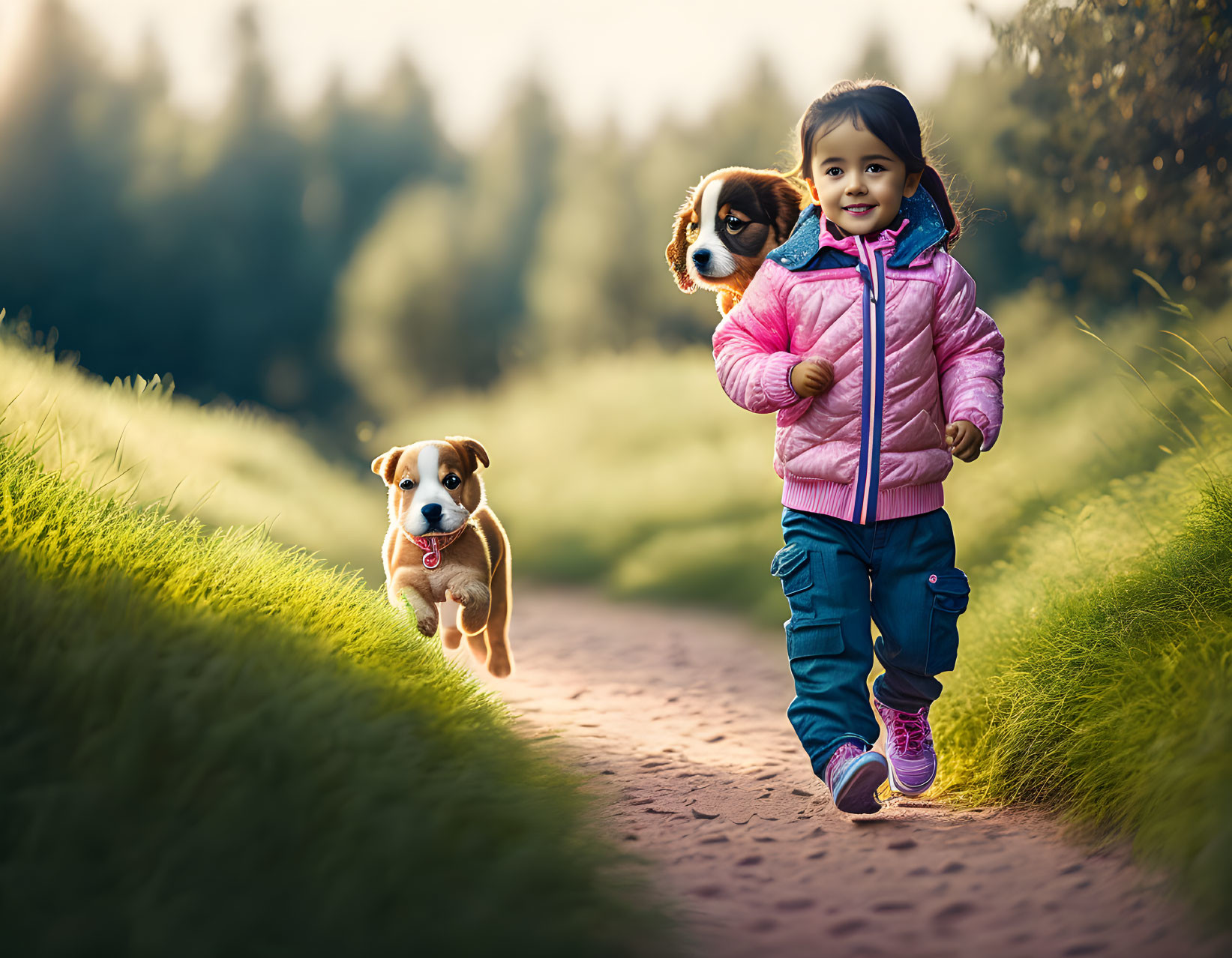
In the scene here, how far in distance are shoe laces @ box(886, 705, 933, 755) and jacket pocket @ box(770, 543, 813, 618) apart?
1.61 feet

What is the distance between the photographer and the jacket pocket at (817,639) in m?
3.08

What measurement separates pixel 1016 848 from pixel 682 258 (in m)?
2.16

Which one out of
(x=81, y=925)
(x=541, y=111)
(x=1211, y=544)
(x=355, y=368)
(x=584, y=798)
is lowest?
(x=81, y=925)

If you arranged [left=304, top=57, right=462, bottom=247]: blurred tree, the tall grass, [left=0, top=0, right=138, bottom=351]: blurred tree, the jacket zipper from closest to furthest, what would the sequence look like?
1. the jacket zipper
2. the tall grass
3. [left=0, top=0, right=138, bottom=351]: blurred tree
4. [left=304, top=57, right=462, bottom=247]: blurred tree

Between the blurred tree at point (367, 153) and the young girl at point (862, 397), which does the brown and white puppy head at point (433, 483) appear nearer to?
the young girl at point (862, 397)

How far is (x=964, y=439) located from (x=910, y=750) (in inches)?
41.0

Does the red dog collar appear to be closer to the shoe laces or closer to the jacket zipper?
the jacket zipper

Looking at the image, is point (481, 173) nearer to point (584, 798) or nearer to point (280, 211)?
point (280, 211)

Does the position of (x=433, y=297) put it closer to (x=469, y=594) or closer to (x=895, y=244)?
(x=469, y=594)

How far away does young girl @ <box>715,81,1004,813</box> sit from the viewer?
307 centimetres

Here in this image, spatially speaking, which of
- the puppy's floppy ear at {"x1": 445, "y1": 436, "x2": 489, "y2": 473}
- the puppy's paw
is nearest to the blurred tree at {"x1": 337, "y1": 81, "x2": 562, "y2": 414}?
the puppy's floppy ear at {"x1": 445, "y1": 436, "x2": 489, "y2": 473}

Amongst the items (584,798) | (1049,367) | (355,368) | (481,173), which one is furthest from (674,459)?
(481,173)

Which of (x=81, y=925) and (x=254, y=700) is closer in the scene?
(x=81, y=925)

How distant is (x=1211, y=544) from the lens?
10.7ft
